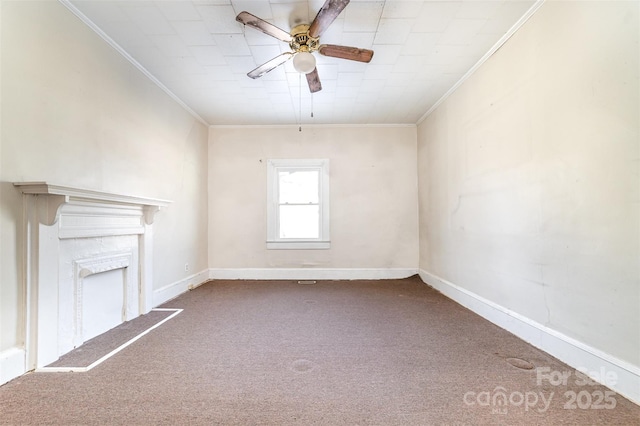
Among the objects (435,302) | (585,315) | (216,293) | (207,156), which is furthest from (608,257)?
(207,156)

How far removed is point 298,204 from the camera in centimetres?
514

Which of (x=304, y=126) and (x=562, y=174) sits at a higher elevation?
(x=304, y=126)

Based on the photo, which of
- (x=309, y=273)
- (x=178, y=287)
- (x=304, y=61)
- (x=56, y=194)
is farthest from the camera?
(x=309, y=273)

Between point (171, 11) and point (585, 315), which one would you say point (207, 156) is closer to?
point (171, 11)

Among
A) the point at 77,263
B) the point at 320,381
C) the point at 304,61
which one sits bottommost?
the point at 320,381

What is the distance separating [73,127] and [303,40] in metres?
2.00

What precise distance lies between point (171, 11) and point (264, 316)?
2.89 meters

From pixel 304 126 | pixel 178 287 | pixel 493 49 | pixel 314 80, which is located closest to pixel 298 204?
pixel 304 126

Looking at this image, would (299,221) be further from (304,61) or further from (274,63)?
(304,61)

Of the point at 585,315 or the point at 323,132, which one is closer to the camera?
the point at 585,315

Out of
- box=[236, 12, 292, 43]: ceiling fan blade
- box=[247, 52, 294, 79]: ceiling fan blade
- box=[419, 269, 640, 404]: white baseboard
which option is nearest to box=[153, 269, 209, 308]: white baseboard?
box=[247, 52, 294, 79]: ceiling fan blade

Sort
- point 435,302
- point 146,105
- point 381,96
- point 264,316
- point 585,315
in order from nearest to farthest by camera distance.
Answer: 1. point 585,315
2. point 264,316
3. point 146,105
4. point 435,302
5. point 381,96

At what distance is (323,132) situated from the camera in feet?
16.7

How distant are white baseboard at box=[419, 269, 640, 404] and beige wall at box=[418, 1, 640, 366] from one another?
50 millimetres
